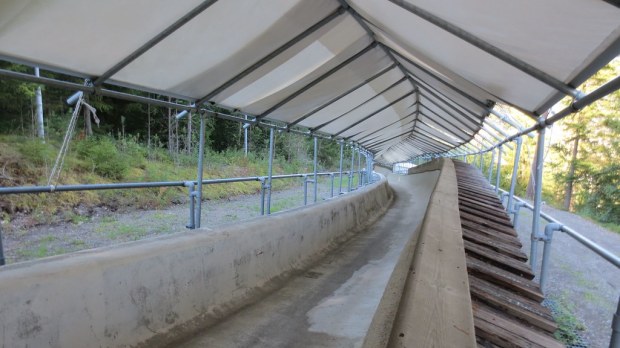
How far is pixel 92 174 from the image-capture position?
11180 millimetres

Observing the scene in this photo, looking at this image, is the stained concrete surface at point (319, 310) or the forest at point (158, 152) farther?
the forest at point (158, 152)

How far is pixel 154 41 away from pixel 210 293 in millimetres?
2170

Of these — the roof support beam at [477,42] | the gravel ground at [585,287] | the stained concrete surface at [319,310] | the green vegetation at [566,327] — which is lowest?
the gravel ground at [585,287]

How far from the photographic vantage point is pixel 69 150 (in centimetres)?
1171

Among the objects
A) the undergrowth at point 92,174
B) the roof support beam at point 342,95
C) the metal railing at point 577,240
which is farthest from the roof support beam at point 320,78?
the undergrowth at point 92,174

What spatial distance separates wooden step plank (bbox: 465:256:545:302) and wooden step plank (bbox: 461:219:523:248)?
4.16 ft

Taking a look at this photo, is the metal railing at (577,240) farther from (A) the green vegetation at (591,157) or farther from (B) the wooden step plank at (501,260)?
(A) the green vegetation at (591,157)

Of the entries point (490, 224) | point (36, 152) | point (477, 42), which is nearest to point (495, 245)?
point (490, 224)

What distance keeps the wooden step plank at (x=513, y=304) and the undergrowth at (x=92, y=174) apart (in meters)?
7.64

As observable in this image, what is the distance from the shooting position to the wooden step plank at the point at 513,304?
1.95m

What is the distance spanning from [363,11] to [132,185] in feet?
10.2

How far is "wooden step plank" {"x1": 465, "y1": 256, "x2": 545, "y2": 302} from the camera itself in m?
2.35

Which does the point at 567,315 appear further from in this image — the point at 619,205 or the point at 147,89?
the point at 619,205

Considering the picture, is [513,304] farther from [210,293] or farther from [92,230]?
[92,230]
